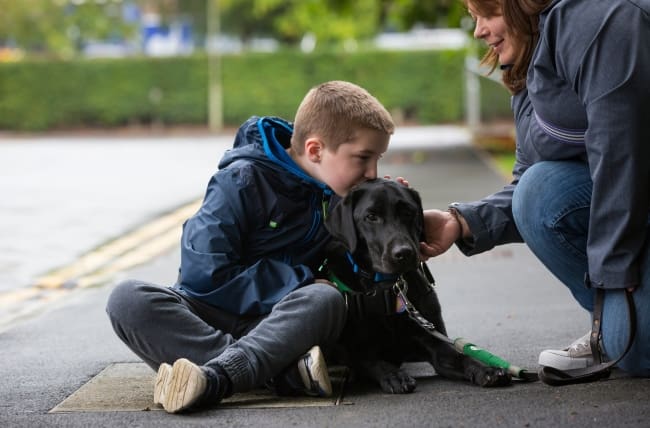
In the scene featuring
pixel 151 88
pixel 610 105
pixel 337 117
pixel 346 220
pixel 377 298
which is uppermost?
pixel 610 105

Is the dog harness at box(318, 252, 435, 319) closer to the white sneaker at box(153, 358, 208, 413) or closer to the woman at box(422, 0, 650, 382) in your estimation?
the woman at box(422, 0, 650, 382)

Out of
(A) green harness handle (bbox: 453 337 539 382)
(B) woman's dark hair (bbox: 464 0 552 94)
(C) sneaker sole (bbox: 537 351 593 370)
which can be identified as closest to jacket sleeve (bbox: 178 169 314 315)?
(A) green harness handle (bbox: 453 337 539 382)

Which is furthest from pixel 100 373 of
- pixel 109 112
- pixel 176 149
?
pixel 109 112

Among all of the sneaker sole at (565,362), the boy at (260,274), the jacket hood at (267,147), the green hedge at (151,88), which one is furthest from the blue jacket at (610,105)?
the green hedge at (151,88)

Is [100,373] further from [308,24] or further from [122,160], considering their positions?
[308,24]

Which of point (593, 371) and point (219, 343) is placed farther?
point (219, 343)

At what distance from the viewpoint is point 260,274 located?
4.03 m

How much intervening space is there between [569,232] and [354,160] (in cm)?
86

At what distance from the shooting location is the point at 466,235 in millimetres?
4309

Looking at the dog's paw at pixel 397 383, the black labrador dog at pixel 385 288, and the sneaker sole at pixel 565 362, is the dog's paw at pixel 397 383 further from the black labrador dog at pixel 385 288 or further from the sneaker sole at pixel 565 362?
the sneaker sole at pixel 565 362

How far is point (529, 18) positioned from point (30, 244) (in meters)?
6.25

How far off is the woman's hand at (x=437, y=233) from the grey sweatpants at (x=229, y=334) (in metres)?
0.53

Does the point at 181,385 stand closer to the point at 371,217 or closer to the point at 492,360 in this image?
the point at 371,217

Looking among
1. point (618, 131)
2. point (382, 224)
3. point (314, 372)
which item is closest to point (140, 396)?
point (314, 372)
